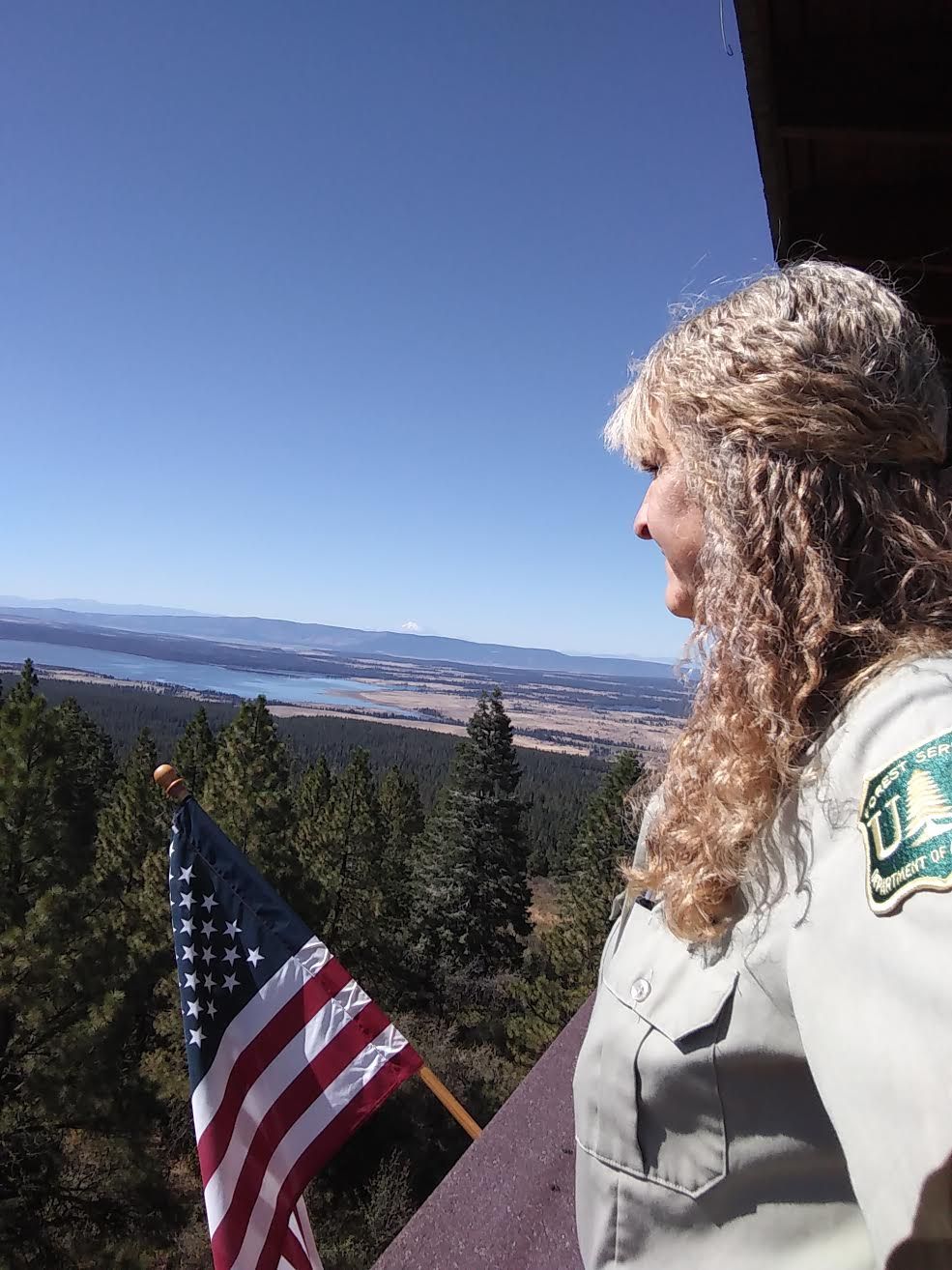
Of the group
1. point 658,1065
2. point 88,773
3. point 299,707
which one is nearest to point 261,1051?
point 658,1065

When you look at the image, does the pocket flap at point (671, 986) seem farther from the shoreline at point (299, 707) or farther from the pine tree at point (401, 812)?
the shoreline at point (299, 707)

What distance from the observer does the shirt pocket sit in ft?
2.69

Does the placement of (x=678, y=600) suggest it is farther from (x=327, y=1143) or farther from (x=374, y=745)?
(x=374, y=745)

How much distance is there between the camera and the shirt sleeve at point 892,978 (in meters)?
0.52

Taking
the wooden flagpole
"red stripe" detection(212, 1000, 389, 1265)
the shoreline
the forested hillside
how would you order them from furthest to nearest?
the shoreline, the forested hillside, the wooden flagpole, "red stripe" detection(212, 1000, 389, 1265)

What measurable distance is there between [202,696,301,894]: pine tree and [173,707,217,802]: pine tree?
6.47m

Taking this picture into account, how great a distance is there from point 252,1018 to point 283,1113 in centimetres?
35

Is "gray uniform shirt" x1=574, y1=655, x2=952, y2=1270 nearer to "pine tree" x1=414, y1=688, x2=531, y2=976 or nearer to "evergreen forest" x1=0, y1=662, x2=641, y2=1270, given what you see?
"evergreen forest" x1=0, y1=662, x2=641, y2=1270

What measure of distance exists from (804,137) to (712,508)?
1.18 metres

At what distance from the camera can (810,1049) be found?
2.04 ft

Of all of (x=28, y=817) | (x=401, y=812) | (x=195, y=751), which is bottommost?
(x=401, y=812)

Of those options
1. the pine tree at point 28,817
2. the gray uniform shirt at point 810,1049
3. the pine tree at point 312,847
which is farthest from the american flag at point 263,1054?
the pine tree at point 312,847

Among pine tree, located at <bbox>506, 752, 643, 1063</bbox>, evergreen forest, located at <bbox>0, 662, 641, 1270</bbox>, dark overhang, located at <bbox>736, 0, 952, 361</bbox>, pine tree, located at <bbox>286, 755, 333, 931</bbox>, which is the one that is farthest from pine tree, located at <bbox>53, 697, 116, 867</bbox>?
dark overhang, located at <bbox>736, 0, 952, 361</bbox>

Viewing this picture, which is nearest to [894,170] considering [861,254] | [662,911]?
[861,254]
